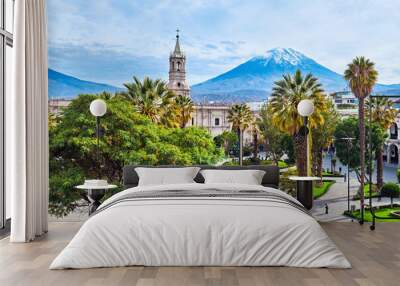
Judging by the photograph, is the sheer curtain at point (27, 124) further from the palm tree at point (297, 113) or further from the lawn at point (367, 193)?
the lawn at point (367, 193)

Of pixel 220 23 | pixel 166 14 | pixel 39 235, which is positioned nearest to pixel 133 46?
pixel 166 14

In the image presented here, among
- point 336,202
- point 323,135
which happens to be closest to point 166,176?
point 323,135

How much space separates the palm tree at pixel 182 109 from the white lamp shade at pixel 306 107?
5.40 feet

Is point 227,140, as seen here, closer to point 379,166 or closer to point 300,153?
point 300,153

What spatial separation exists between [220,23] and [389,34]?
93.8 inches

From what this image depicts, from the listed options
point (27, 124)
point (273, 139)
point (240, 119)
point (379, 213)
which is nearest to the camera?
point (27, 124)

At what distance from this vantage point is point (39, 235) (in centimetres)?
578

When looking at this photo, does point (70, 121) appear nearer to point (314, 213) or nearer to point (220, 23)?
point (220, 23)

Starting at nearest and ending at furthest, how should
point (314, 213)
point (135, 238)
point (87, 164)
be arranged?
point (135, 238)
point (314, 213)
point (87, 164)

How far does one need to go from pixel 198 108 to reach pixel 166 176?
1602 mm

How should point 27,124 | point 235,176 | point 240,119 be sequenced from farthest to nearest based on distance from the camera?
point 240,119
point 235,176
point 27,124

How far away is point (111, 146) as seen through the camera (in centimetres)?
769

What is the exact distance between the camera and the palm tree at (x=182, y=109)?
24.4ft

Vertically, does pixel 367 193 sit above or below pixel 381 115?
below
